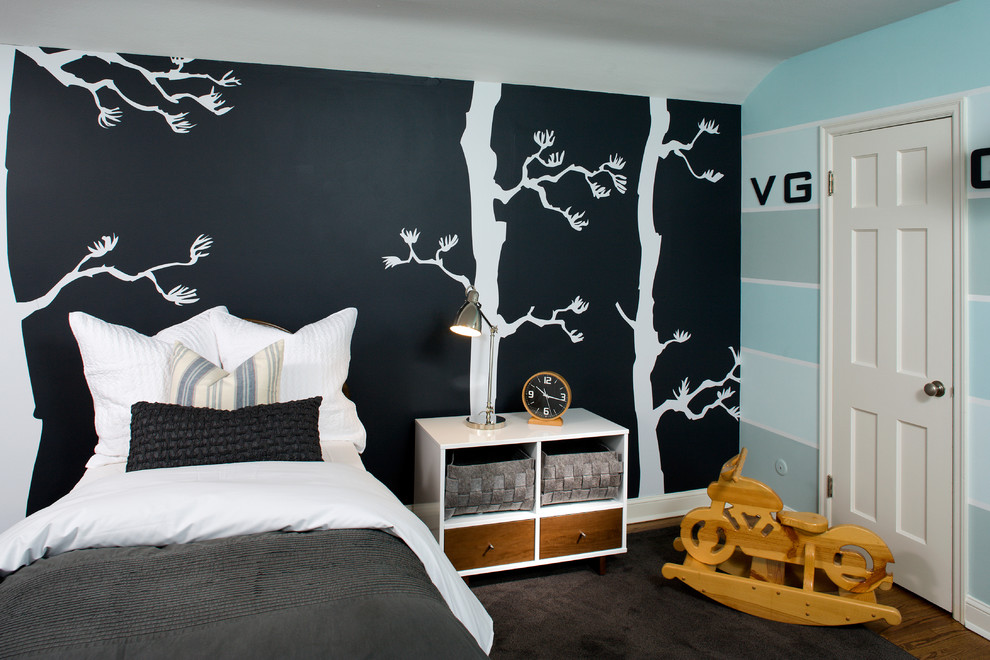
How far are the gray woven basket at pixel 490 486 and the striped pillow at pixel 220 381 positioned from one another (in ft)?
2.58

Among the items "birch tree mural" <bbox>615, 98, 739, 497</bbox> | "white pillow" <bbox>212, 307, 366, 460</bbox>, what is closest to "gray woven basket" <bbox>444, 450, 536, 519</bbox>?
A: "white pillow" <bbox>212, 307, 366, 460</bbox>

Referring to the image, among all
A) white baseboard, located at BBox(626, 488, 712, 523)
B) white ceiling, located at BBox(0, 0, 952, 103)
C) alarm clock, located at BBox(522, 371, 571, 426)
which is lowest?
white baseboard, located at BBox(626, 488, 712, 523)

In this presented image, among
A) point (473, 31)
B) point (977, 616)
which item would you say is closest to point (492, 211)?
point (473, 31)

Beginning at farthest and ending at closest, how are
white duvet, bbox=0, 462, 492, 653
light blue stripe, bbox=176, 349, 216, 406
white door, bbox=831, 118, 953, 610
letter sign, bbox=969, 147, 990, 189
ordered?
white door, bbox=831, 118, 953, 610 < letter sign, bbox=969, 147, 990, 189 < light blue stripe, bbox=176, 349, 216, 406 < white duvet, bbox=0, 462, 492, 653

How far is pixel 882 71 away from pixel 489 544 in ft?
8.28

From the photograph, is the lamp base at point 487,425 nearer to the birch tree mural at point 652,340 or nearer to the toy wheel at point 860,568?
the birch tree mural at point 652,340

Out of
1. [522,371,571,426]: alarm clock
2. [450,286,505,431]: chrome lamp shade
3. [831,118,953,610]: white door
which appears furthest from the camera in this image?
[522,371,571,426]: alarm clock

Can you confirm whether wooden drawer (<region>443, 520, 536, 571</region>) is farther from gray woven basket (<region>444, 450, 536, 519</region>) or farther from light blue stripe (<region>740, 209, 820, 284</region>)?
light blue stripe (<region>740, 209, 820, 284</region>)

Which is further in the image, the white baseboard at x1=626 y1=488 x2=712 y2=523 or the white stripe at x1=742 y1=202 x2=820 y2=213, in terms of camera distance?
the white baseboard at x1=626 y1=488 x2=712 y2=523

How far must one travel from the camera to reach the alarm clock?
10.00 feet

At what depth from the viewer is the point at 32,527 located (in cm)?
163

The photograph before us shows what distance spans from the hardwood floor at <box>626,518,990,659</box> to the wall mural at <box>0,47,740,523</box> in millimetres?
1141

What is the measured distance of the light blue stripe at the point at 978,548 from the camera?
2502 mm

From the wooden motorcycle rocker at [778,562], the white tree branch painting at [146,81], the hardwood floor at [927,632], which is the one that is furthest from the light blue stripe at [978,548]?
the white tree branch painting at [146,81]
